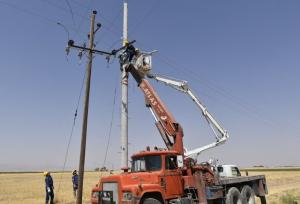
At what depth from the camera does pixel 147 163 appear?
573 inches

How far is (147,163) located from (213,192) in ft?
10.6

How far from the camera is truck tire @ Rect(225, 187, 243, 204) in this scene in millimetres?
16641

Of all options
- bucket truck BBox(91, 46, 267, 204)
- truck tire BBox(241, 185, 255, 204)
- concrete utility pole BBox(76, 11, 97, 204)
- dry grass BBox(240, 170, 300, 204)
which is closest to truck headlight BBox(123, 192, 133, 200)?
bucket truck BBox(91, 46, 267, 204)

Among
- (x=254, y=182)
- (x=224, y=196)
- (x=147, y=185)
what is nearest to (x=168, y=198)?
(x=147, y=185)

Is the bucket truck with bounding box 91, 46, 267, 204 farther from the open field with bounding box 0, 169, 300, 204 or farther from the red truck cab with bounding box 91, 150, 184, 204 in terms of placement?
the open field with bounding box 0, 169, 300, 204

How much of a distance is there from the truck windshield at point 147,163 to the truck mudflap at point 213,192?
261 cm

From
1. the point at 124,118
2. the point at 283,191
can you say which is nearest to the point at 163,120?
the point at 124,118

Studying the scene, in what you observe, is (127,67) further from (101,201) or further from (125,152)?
(101,201)

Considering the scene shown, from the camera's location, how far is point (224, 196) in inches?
655

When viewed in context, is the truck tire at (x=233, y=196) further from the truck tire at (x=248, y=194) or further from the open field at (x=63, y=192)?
the open field at (x=63, y=192)

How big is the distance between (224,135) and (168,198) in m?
7.47

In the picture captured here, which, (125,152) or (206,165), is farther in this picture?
(125,152)

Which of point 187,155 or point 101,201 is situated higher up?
point 187,155

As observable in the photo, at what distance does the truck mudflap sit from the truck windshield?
8.57ft
